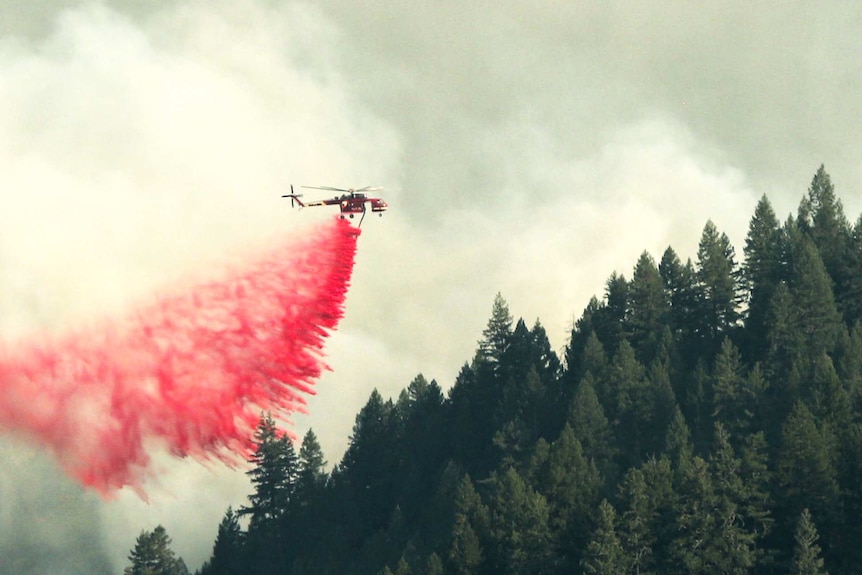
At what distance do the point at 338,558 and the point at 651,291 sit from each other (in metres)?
40.3

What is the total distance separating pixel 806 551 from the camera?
98312mm

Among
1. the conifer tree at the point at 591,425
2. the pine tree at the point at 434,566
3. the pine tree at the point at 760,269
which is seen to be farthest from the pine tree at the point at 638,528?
the pine tree at the point at 760,269

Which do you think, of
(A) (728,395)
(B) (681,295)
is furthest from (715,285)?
(A) (728,395)

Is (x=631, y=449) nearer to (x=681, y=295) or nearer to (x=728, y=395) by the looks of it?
(x=728, y=395)

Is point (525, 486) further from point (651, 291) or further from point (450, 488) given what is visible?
point (651, 291)

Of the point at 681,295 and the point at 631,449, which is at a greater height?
the point at 681,295

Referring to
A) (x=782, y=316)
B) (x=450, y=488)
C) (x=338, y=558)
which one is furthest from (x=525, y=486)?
(x=782, y=316)

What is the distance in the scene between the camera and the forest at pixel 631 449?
104 metres

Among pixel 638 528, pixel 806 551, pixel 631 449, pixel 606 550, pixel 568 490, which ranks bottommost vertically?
pixel 806 551

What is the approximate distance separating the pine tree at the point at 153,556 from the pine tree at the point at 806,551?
83.9 meters

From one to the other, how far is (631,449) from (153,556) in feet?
183

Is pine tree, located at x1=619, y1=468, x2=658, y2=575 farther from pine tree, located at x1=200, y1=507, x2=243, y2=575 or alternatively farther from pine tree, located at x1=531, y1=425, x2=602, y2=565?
pine tree, located at x1=200, y1=507, x2=243, y2=575

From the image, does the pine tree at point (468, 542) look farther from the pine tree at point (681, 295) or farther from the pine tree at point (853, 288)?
the pine tree at point (853, 288)

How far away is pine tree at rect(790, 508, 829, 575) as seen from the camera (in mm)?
98000
